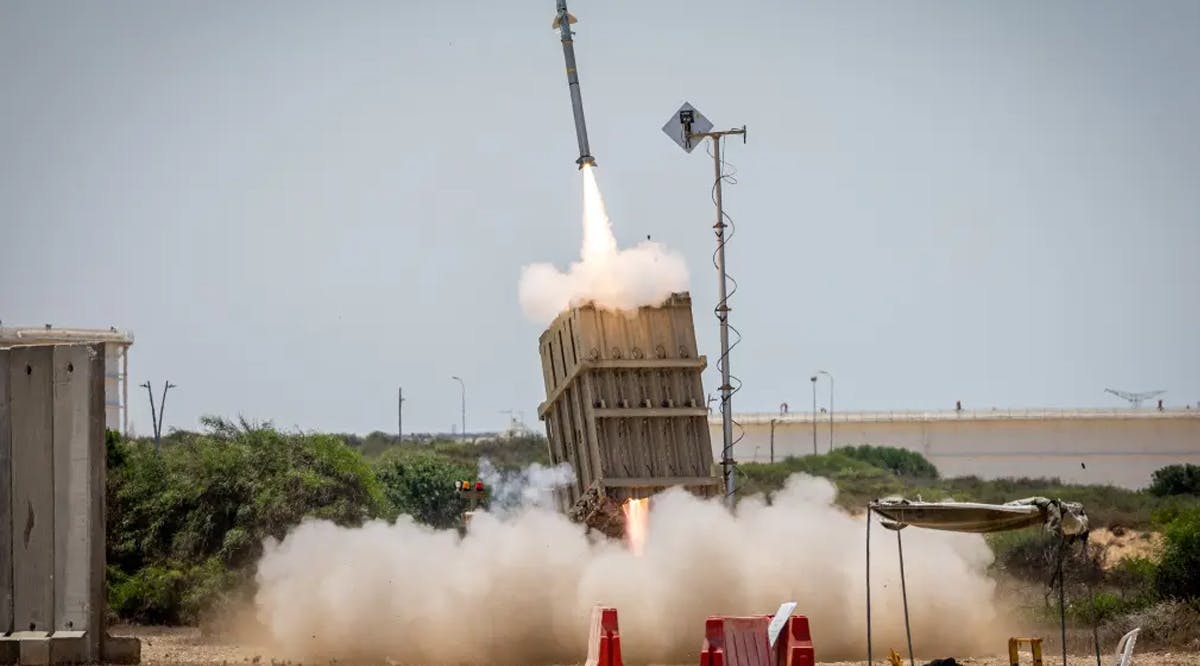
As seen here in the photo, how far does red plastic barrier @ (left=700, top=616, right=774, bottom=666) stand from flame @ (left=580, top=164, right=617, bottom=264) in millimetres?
10218

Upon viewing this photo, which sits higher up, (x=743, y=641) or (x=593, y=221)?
(x=593, y=221)

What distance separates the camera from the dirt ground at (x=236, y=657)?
24.8 metres

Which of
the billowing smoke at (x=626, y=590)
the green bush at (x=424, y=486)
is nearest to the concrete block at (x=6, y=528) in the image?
the billowing smoke at (x=626, y=590)

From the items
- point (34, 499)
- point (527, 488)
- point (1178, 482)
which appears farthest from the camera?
point (1178, 482)

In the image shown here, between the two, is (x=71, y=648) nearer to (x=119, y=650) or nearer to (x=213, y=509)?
(x=119, y=650)

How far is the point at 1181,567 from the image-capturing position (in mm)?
30812

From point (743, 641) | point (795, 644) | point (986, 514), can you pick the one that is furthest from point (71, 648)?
point (986, 514)

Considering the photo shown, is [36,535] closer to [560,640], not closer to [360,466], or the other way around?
[560,640]

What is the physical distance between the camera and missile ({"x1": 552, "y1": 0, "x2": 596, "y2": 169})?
30.7 meters

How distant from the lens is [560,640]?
26.4 m

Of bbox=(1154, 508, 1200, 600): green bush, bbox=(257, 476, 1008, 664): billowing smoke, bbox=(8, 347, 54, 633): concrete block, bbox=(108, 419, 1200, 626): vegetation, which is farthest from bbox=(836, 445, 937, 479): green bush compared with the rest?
bbox=(8, 347, 54, 633): concrete block

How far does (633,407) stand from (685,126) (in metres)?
5.72

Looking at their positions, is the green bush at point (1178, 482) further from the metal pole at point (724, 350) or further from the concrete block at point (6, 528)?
the concrete block at point (6, 528)

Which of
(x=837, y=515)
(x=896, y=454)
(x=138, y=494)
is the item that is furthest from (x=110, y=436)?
(x=896, y=454)
